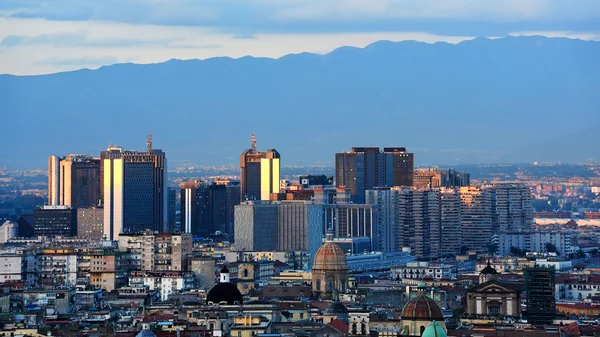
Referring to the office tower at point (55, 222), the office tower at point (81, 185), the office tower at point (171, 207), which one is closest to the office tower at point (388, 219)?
the office tower at point (171, 207)

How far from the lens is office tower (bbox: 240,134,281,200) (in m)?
190

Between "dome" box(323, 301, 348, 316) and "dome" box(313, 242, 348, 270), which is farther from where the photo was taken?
"dome" box(313, 242, 348, 270)

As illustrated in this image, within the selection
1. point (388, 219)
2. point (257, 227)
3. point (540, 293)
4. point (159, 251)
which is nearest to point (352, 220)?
point (388, 219)

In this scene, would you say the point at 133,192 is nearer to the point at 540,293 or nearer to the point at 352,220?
the point at 352,220

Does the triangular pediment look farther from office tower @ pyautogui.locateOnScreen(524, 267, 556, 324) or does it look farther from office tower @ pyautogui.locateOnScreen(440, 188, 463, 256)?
office tower @ pyautogui.locateOnScreen(440, 188, 463, 256)

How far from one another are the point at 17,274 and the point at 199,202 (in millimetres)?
82385

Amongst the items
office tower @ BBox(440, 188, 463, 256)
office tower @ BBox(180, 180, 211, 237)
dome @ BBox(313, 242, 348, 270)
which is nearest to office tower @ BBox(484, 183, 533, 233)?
office tower @ BBox(440, 188, 463, 256)

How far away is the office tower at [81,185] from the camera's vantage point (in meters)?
191

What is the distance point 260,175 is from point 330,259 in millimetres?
88330

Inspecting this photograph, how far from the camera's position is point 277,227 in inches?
6275

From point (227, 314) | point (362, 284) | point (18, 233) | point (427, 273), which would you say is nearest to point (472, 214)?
point (18, 233)

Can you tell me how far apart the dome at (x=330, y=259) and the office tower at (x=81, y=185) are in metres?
81.9

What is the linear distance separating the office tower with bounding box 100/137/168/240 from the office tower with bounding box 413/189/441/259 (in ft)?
63.8

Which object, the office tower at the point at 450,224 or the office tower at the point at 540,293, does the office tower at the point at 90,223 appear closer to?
the office tower at the point at 450,224
